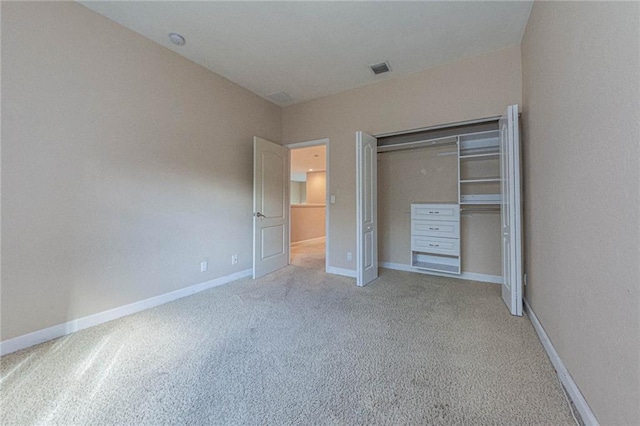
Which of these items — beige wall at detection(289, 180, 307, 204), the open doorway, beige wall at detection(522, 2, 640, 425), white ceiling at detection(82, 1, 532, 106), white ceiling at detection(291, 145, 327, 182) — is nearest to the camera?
beige wall at detection(522, 2, 640, 425)

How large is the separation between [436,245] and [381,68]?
2.51m

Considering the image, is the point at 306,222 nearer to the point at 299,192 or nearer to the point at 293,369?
the point at 293,369

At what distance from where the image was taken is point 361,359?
1720 mm

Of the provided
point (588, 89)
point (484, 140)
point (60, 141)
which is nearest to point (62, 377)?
point (60, 141)

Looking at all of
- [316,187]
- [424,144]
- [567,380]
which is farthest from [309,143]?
[316,187]

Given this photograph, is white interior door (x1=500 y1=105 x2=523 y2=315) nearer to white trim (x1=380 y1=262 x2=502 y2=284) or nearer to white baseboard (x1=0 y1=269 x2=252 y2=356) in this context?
white trim (x1=380 y1=262 x2=502 y2=284)

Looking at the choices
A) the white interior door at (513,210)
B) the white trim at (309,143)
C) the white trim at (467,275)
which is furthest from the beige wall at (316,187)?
the white interior door at (513,210)

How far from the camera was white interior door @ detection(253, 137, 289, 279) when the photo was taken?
12.1 ft

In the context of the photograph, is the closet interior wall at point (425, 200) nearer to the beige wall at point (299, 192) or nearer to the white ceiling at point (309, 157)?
the white ceiling at point (309, 157)

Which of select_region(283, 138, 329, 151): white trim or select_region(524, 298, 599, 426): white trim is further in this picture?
select_region(283, 138, 329, 151): white trim

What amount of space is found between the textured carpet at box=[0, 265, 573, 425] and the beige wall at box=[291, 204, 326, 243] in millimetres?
4336

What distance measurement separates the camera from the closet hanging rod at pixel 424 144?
3.54 m

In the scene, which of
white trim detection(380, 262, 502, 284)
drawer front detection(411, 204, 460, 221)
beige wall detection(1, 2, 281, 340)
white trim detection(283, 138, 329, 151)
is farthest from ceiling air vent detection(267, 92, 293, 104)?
white trim detection(380, 262, 502, 284)

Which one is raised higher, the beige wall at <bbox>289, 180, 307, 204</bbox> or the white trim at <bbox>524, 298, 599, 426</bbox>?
the beige wall at <bbox>289, 180, 307, 204</bbox>
